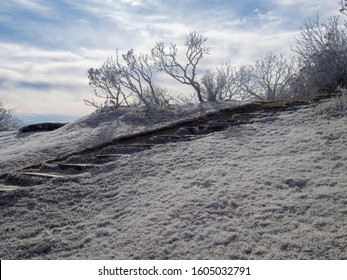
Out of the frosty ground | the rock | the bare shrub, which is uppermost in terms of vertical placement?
the rock

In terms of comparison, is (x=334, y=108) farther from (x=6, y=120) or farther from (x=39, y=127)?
(x=6, y=120)

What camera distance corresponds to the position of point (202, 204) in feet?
20.8

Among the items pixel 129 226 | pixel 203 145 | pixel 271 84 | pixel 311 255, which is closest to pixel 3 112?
pixel 271 84

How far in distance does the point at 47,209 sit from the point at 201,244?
12.4ft

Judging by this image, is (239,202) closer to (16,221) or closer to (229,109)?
(16,221)

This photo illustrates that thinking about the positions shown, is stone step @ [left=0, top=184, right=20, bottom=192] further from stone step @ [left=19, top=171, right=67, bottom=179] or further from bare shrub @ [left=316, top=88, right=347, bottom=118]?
bare shrub @ [left=316, top=88, right=347, bottom=118]

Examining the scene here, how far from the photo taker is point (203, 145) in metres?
10.2

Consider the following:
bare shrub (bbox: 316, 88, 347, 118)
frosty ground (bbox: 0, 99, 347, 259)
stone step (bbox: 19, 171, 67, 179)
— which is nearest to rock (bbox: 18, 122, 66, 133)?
stone step (bbox: 19, 171, 67, 179)

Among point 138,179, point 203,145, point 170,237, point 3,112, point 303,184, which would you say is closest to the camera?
point 170,237

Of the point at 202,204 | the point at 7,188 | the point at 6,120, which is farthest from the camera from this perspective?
the point at 6,120

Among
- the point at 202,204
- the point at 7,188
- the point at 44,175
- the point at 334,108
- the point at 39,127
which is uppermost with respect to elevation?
the point at 39,127

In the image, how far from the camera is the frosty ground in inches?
199

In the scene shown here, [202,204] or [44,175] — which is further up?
[44,175]

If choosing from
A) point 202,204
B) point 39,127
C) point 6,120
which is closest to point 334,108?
point 202,204
